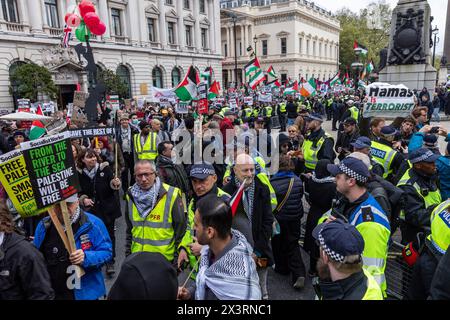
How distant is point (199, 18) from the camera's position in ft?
144

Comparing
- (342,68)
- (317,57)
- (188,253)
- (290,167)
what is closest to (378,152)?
(290,167)

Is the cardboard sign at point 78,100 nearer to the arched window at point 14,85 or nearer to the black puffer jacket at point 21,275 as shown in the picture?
the black puffer jacket at point 21,275

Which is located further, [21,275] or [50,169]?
[50,169]

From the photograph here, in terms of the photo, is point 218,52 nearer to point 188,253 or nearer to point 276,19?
point 276,19

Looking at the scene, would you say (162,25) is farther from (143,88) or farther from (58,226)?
(58,226)

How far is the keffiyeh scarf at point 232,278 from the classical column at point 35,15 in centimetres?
2978

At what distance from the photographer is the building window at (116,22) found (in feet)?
109

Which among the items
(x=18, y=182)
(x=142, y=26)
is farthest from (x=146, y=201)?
(x=142, y=26)

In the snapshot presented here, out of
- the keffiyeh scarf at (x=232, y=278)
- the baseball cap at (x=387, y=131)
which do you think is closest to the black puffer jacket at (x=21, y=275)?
the keffiyeh scarf at (x=232, y=278)

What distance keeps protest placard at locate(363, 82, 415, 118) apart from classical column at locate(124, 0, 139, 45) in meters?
31.9

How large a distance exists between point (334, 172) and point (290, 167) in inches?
45.8

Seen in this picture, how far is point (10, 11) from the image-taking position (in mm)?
24906

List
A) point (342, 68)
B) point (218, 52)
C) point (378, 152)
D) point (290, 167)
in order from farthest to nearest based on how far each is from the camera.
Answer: point (342, 68), point (218, 52), point (378, 152), point (290, 167)

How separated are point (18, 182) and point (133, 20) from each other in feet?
117
